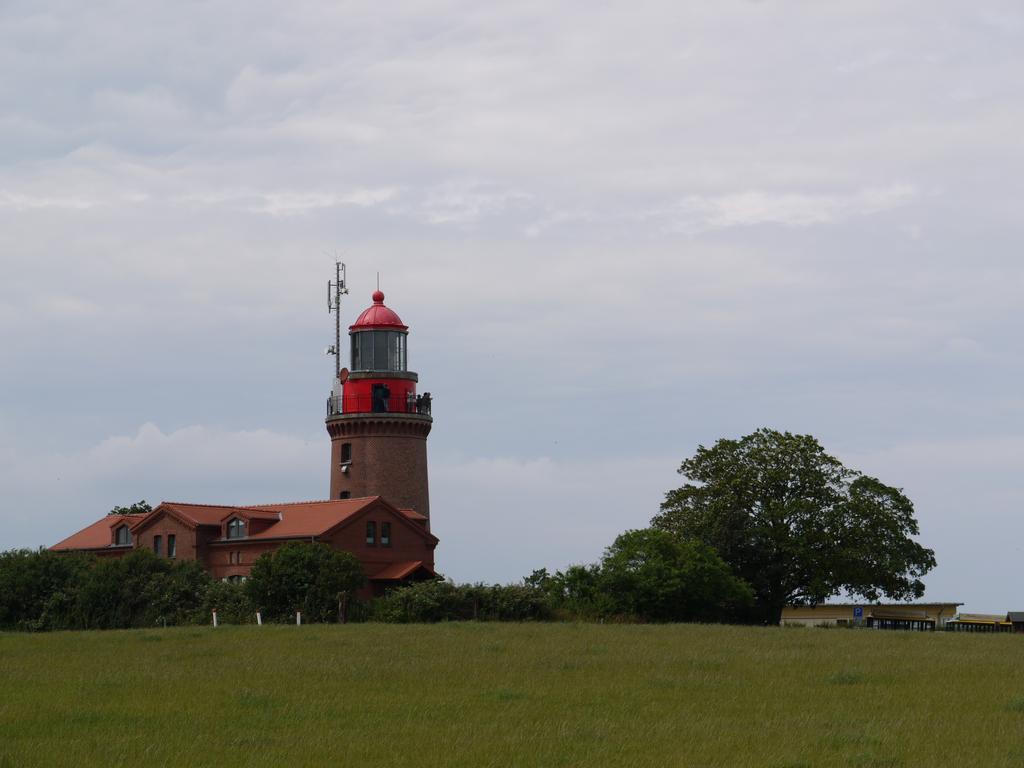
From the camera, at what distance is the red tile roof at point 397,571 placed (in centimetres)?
7469

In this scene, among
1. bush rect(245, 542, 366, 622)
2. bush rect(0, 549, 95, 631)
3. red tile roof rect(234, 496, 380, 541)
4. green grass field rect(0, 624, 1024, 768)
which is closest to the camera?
green grass field rect(0, 624, 1024, 768)

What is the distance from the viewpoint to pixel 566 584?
64.3 m

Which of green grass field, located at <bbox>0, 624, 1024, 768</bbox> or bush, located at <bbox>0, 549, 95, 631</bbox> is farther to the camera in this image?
bush, located at <bbox>0, 549, 95, 631</bbox>

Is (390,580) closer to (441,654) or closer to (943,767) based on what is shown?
(441,654)

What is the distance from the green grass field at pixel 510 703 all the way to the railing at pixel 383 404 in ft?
128

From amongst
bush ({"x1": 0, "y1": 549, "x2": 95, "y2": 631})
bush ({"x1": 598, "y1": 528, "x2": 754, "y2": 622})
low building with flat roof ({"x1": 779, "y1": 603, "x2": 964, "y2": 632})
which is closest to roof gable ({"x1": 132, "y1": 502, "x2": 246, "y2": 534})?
→ bush ({"x1": 0, "y1": 549, "x2": 95, "y2": 631})

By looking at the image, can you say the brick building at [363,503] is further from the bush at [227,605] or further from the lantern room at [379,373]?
the bush at [227,605]

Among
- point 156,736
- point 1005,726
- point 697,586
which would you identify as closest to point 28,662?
point 156,736

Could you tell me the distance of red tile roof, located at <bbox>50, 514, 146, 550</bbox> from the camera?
83.8 metres

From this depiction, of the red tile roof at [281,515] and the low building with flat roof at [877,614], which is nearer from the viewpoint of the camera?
the red tile roof at [281,515]

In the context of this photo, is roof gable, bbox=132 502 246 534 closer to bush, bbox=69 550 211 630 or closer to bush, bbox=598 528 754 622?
bush, bbox=69 550 211 630

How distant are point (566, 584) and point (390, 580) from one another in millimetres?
14197

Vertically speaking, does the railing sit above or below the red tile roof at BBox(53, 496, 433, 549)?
above

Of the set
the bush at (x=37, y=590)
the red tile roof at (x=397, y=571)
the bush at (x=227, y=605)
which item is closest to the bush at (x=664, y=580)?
the red tile roof at (x=397, y=571)
